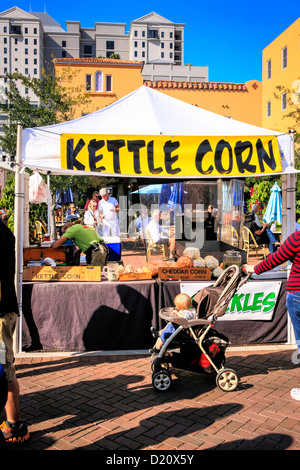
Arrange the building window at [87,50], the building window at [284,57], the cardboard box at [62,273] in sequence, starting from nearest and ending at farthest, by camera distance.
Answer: the cardboard box at [62,273], the building window at [284,57], the building window at [87,50]

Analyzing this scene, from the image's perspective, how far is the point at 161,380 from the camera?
14.3 ft

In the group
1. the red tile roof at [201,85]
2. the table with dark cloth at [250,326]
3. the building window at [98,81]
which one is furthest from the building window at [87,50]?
the table with dark cloth at [250,326]

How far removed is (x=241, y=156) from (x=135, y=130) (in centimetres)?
151

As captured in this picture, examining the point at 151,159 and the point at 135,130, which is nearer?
the point at 151,159

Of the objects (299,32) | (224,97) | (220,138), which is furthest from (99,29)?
(220,138)

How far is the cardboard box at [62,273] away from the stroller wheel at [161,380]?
5.75 ft

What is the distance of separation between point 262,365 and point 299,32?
27.8 m

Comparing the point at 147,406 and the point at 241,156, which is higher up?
the point at 241,156

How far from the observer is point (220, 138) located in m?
5.56

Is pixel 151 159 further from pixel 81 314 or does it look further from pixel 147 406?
pixel 147 406

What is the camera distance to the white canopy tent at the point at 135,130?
17.6 feet

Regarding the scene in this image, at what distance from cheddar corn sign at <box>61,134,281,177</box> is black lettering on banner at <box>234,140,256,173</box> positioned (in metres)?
0.09

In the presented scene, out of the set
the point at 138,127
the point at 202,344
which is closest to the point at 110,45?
the point at 138,127

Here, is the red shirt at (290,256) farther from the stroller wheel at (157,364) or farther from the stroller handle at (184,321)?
the stroller wheel at (157,364)
